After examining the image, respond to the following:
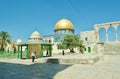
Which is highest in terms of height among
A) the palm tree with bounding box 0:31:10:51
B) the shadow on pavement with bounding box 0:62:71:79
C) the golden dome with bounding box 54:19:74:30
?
the golden dome with bounding box 54:19:74:30

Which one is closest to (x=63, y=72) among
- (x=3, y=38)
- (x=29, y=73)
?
(x=29, y=73)

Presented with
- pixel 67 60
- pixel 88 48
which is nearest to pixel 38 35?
pixel 88 48

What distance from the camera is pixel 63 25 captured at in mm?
58688

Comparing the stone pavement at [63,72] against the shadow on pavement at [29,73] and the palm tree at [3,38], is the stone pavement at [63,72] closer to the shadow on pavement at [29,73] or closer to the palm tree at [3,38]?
A: the shadow on pavement at [29,73]

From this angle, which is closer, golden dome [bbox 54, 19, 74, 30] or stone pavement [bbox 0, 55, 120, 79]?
stone pavement [bbox 0, 55, 120, 79]

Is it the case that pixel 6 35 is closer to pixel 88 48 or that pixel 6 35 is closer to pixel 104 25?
pixel 88 48

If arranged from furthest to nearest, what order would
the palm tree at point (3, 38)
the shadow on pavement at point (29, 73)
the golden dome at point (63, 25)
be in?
the golden dome at point (63, 25) → the palm tree at point (3, 38) → the shadow on pavement at point (29, 73)

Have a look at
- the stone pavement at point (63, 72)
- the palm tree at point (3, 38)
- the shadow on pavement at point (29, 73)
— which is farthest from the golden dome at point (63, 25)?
the shadow on pavement at point (29, 73)

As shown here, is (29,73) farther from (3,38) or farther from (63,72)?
(3,38)

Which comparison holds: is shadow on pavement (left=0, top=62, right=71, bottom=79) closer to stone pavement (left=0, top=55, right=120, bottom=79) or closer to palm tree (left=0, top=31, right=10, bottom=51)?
A: stone pavement (left=0, top=55, right=120, bottom=79)

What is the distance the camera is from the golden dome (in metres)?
58.6

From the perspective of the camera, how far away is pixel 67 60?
60.8 ft

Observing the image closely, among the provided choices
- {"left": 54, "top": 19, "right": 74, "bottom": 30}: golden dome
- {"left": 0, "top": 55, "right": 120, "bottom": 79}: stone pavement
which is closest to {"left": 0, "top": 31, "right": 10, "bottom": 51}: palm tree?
{"left": 54, "top": 19, "right": 74, "bottom": 30}: golden dome

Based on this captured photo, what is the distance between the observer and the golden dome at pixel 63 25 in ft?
192
